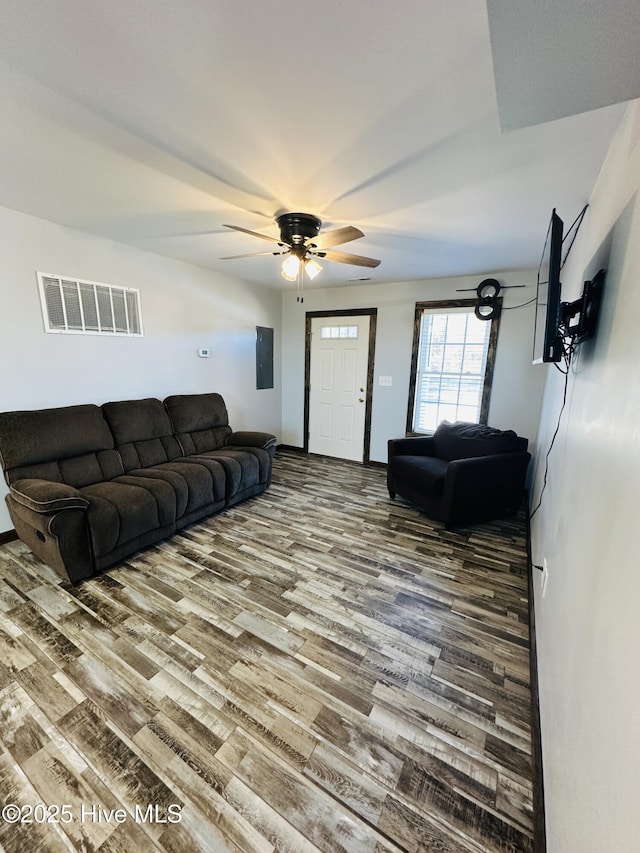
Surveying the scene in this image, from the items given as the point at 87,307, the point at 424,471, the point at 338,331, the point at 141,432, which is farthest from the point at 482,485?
the point at 87,307

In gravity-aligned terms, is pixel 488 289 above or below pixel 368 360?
→ above

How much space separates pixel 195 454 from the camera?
357 centimetres

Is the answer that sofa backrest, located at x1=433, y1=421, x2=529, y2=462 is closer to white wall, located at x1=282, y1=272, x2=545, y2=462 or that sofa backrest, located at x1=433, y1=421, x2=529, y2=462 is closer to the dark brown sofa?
white wall, located at x1=282, y1=272, x2=545, y2=462

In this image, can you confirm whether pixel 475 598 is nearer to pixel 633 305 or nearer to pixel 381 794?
pixel 381 794

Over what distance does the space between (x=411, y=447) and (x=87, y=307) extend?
336 cm

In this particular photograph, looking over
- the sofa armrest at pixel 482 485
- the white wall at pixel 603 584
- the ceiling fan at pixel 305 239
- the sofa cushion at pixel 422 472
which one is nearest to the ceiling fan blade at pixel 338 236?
the ceiling fan at pixel 305 239

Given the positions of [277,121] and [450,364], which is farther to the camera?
[450,364]

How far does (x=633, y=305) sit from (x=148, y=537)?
9.75 ft

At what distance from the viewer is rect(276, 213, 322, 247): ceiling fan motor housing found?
224 cm

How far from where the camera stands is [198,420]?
373 cm

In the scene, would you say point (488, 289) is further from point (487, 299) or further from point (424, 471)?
point (424, 471)

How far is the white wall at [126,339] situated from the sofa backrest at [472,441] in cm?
267

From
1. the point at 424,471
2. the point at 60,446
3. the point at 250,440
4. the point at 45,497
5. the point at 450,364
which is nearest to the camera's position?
the point at 45,497

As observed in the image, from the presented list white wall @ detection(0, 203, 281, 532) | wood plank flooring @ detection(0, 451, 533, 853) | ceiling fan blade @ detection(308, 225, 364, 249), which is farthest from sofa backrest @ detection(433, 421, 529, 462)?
white wall @ detection(0, 203, 281, 532)
